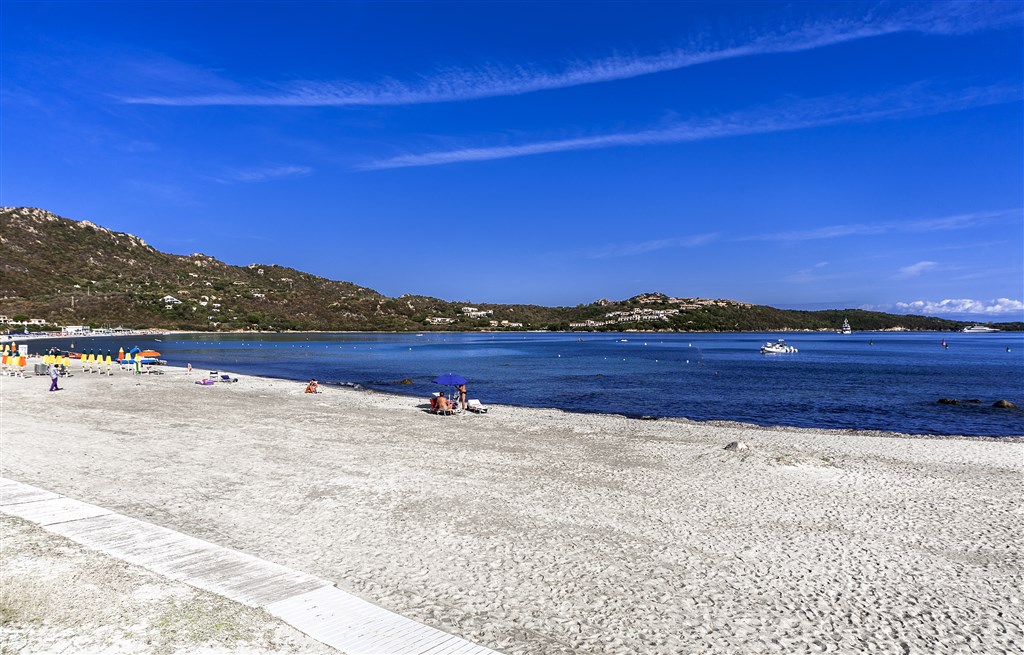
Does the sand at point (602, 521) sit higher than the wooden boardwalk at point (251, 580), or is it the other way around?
the wooden boardwalk at point (251, 580)

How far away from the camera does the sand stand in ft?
19.0

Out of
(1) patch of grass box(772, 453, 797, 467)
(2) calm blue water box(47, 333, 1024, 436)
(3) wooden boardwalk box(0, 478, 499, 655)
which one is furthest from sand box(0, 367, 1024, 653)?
(2) calm blue water box(47, 333, 1024, 436)

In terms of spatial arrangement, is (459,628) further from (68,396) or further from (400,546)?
(68,396)

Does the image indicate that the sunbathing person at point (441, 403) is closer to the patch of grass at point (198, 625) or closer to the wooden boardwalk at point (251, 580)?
the wooden boardwalk at point (251, 580)

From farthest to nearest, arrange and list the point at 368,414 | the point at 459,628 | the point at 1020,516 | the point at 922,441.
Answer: the point at 368,414, the point at 922,441, the point at 1020,516, the point at 459,628

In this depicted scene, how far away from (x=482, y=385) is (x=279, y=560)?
3039 centimetres

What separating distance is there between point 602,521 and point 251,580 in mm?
4985

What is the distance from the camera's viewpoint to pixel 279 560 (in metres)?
6.98

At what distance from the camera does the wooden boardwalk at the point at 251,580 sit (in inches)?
198

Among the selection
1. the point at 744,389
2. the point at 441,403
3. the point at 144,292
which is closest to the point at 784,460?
the point at 441,403

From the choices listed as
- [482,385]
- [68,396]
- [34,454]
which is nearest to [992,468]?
[34,454]

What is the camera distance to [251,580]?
6.09 m

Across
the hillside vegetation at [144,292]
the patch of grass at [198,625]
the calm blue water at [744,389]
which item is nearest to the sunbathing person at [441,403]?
the calm blue water at [744,389]

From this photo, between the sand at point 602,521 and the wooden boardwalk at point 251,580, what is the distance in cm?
Answer: 37
